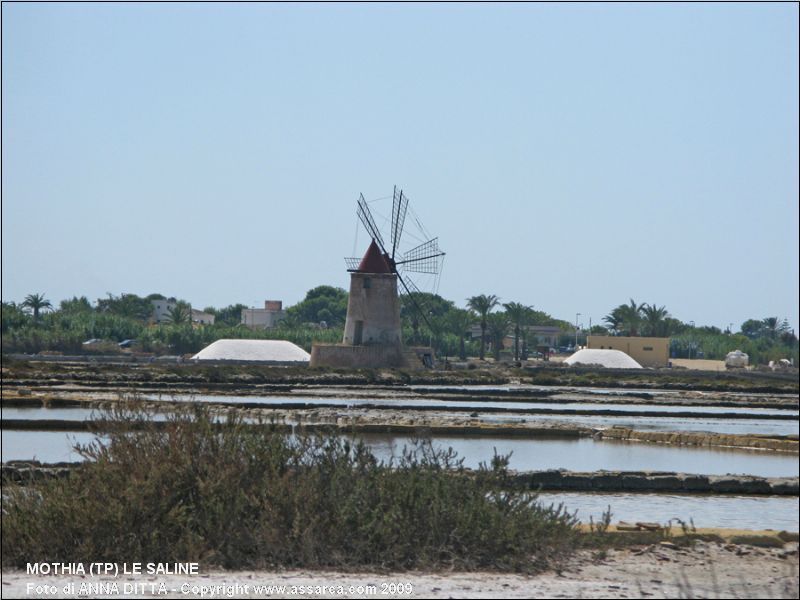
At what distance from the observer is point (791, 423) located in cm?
2798

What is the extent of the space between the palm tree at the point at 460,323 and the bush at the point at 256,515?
72.8 metres

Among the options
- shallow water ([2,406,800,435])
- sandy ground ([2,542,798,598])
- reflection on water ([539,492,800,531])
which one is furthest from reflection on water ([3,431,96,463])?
sandy ground ([2,542,798,598])

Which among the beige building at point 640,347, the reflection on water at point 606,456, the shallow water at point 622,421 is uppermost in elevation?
the beige building at point 640,347

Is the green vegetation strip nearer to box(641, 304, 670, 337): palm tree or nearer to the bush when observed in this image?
the bush

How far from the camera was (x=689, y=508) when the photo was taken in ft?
46.2

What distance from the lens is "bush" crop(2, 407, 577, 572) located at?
8.89 metres

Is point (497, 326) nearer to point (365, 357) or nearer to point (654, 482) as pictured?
point (365, 357)

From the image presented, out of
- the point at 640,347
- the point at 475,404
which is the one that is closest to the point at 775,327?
the point at 640,347

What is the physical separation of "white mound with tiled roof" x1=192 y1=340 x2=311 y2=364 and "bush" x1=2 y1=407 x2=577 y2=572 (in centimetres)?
5440

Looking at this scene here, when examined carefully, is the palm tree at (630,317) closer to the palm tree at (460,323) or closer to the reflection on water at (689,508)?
the palm tree at (460,323)

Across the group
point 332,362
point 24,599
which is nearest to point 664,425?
point 24,599

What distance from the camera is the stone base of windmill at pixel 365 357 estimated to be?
49.8 metres

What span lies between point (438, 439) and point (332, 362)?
→ 1153 inches

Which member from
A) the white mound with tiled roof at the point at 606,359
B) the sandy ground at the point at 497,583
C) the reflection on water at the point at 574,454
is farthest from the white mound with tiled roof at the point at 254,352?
the sandy ground at the point at 497,583
